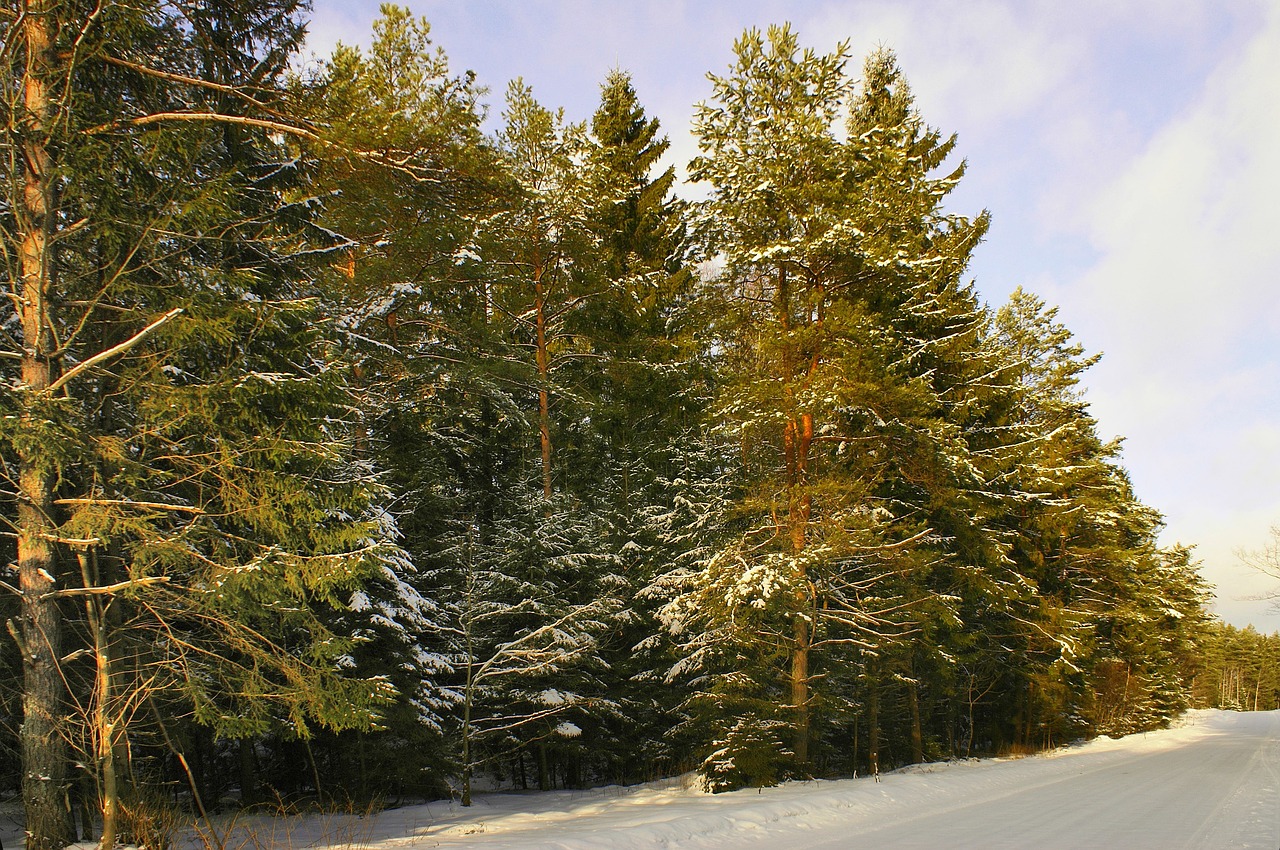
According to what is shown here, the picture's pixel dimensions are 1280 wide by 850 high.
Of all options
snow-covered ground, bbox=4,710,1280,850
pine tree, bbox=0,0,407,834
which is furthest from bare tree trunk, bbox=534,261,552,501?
pine tree, bbox=0,0,407,834

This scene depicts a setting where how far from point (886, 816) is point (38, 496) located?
35.0 feet

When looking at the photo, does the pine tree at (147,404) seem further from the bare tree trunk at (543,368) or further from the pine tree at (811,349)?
the bare tree trunk at (543,368)

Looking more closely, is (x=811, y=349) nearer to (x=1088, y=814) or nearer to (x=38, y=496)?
(x=1088, y=814)

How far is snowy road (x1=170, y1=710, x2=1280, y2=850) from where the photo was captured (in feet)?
25.4

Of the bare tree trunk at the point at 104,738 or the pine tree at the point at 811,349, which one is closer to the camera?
the bare tree trunk at the point at 104,738

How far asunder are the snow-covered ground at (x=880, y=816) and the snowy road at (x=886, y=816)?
0.03 m

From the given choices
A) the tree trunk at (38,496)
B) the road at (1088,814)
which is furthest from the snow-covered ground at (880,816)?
the tree trunk at (38,496)

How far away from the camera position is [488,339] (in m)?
15.2

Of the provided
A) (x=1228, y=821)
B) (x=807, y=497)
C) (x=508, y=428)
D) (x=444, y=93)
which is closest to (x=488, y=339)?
(x=508, y=428)

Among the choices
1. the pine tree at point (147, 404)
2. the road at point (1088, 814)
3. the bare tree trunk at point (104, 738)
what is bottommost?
the road at point (1088, 814)

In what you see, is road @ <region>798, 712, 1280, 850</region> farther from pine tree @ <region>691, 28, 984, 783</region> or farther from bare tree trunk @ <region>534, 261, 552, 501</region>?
bare tree trunk @ <region>534, 261, 552, 501</region>

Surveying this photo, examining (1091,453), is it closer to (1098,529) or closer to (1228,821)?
(1098,529)

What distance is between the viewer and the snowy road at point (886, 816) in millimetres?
7730

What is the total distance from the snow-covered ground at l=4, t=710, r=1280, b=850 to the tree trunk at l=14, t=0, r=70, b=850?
77.3 inches
